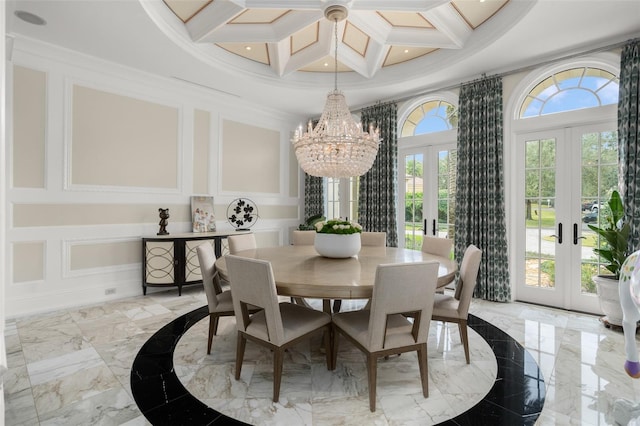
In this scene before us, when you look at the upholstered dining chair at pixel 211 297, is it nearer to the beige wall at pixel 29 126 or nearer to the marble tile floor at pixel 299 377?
the marble tile floor at pixel 299 377

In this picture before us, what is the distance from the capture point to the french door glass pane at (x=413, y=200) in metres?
5.04

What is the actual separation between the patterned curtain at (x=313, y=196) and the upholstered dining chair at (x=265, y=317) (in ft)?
12.9

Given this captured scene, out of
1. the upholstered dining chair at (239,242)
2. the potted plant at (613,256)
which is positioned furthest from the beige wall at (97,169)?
the potted plant at (613,256)

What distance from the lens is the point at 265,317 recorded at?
2109mm

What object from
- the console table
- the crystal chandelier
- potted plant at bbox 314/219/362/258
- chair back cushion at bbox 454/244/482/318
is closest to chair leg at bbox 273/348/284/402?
potted plant at bbox 314/219/362/258

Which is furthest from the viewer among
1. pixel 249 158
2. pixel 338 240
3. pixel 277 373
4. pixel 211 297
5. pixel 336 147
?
pixel 249 158

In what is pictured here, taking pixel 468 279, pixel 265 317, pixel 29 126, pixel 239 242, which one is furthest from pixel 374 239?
pixel 29 126

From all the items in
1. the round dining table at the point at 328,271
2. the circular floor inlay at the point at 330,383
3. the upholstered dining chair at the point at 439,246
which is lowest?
the circular floor inlay at the point at 330,383

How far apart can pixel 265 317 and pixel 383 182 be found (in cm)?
356

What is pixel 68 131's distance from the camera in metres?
3.75

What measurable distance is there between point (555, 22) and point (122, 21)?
4.15 metres

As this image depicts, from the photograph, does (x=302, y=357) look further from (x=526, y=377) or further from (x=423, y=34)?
(x=423, y=34)

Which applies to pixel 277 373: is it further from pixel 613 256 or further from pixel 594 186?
pixel 594 186

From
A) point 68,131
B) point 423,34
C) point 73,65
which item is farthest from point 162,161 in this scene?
point 423,34
